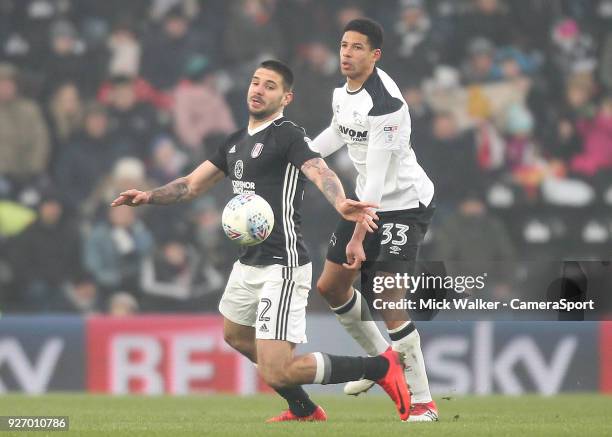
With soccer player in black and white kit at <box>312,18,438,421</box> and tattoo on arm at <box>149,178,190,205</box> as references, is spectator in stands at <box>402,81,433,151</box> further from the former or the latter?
tattoo on arm at <box>149,178,190,205</box>

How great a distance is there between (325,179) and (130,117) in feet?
25.1

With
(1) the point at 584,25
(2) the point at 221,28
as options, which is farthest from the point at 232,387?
(1) the point at 584,25

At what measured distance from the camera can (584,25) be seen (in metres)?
16.9

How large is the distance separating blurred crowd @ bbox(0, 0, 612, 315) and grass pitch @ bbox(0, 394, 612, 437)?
213 centimetres

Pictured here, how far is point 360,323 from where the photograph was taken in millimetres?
9375

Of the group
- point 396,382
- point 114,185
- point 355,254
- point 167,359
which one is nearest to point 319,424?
point 396,382

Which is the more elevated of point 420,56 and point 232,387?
point 420,56

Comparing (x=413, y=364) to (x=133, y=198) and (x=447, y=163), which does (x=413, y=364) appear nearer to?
(x=133, y=198)

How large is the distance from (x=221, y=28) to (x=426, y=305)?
7539 mm

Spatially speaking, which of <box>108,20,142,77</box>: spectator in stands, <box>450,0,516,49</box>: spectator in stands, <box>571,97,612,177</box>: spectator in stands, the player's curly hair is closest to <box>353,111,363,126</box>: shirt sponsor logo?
the player's curly hair

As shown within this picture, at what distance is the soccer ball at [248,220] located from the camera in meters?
8.26

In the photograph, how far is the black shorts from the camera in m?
8.95

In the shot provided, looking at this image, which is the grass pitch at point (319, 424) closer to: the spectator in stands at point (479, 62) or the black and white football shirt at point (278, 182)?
the black and white football shirt at point (278, 182)

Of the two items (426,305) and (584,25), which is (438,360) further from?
(584,25)
